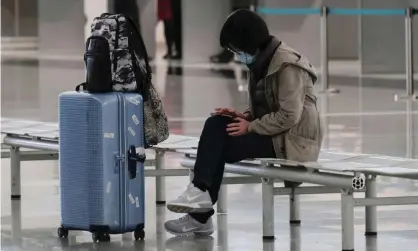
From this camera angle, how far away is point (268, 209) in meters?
5.82

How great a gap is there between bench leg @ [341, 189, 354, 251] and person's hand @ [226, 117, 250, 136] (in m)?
0.64

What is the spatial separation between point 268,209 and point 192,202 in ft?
1.18

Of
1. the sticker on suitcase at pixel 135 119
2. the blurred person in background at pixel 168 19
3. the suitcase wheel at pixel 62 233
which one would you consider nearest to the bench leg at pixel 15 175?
the suitcase wheel at pixel 62 233

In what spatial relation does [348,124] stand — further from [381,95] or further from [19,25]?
[19,25]

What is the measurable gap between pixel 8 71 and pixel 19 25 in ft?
14.2

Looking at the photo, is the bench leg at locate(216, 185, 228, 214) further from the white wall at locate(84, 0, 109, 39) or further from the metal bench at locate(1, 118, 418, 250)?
the white wall at locate(84, 0, 109, 39)

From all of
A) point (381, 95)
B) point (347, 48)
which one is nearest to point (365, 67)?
point (381, 95)

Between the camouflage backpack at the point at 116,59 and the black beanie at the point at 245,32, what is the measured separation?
1.45 ft

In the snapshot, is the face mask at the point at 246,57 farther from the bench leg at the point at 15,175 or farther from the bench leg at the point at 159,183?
the bench leg at the point at 15,175

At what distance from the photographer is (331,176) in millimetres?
5559

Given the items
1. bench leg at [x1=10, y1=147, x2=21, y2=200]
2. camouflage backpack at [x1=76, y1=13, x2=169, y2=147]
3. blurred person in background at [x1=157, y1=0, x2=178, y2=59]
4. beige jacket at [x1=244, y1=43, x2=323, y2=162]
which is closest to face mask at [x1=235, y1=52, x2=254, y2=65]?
beige jacket at [x1=244, y1=43, x2=323, y2=162]

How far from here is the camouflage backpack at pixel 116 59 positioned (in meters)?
5.84

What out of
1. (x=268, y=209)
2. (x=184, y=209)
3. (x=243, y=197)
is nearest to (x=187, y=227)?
(x=184, y=209)

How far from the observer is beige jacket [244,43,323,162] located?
5.76 m
